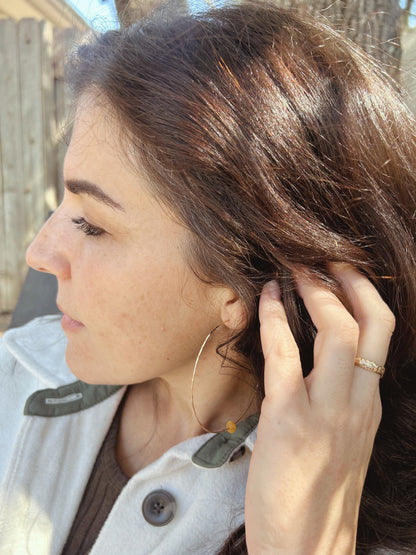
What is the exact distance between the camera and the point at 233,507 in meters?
1.47

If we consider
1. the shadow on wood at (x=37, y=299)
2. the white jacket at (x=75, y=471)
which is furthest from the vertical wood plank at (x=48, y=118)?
the white jacket at (x=75, y=471)

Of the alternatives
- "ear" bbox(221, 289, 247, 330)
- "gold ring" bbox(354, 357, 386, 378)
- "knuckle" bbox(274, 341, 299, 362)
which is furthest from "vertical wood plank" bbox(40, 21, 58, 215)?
"gold ring" bbox(354, 357, 386, 378)

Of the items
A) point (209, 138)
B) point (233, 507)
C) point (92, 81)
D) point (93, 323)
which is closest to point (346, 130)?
point (209, 138)

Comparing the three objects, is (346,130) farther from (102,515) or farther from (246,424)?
(102,515)

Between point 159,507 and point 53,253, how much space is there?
0.79 meters

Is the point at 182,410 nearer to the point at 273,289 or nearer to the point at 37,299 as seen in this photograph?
the point at 273,289

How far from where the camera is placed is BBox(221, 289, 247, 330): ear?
1.45m

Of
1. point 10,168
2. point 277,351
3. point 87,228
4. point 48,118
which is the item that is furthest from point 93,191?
point 10,168

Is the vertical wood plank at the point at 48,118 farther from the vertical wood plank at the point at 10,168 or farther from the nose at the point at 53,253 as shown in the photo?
the nose at the point at 53,253

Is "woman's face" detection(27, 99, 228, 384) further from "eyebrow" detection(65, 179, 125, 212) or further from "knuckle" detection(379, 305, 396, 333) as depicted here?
"knuckle" detection(379, 305, 396, 333)

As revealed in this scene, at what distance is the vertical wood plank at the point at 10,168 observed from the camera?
4684 millimetres

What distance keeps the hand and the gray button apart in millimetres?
355

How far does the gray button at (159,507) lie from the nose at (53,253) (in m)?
0.68

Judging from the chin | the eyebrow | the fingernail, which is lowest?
the chin
